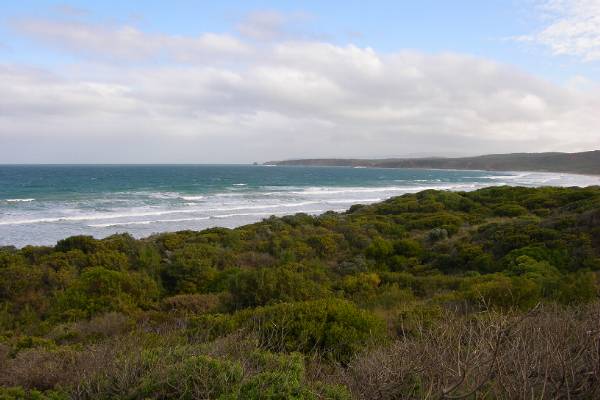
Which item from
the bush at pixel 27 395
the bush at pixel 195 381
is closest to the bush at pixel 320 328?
the bush at pixel 195 381

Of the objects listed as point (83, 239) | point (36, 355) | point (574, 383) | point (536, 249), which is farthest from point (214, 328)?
point (536, 249)

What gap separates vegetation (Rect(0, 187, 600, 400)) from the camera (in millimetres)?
3184

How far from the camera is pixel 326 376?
13.6ft

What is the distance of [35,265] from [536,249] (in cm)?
1306

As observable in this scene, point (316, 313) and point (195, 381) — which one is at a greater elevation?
point (195, 381)

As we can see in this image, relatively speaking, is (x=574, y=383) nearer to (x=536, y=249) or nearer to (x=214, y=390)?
(x=214, y=390)

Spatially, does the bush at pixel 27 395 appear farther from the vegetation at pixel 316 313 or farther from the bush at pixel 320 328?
the bush at pixel 320 328

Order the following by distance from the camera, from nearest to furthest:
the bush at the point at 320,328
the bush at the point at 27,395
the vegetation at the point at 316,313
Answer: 1. the vegetation at the point at 316,313
2. the bush at the point at 27,395
3. the bush at the point at 320,328

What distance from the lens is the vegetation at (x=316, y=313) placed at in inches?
125

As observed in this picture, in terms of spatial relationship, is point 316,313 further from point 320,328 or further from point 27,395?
point 27,395

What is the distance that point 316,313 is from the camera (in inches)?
226

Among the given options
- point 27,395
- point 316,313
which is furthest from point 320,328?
point 27,395

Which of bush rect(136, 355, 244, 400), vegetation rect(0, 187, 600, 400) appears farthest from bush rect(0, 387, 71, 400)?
bush rect(136, 355, 244, 400)

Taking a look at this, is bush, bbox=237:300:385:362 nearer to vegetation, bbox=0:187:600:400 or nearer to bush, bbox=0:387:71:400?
vegetation, bbox=0:187:600:400
